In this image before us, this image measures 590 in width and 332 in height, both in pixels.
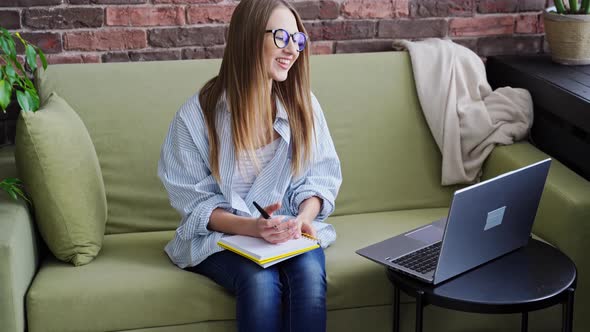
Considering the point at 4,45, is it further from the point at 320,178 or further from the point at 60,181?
the point at 320,178

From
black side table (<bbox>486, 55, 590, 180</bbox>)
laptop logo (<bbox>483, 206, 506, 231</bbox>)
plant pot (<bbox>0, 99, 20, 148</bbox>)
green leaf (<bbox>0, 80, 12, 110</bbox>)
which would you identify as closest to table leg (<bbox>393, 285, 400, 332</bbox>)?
laptop logo (<bbox>483, 206, 506, 231</bbox>)

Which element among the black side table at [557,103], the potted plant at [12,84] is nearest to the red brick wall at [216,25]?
the black side table at [557,103]

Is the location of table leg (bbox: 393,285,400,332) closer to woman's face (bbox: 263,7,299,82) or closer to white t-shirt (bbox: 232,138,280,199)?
white t-shirt (bbox: 232,138,280,199)

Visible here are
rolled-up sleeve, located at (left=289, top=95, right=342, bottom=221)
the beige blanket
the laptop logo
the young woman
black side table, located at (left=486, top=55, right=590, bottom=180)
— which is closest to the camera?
the laptop logo

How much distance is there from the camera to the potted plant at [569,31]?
2809mm

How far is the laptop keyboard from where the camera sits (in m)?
2.04

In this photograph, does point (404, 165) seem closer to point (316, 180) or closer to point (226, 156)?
point (316, 180)

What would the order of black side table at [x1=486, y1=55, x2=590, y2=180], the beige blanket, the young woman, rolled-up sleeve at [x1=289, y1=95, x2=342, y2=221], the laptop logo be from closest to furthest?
the laptop logo → the young woman → rolled-up sleeve at [x1=289, y1=95, x2=342, y2=221] → black side table at [x1=486, y1=55, x2=590, y2=180] → the beige blanket

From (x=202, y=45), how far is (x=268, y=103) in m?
0.70

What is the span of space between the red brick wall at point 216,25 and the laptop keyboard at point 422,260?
107 centimetres

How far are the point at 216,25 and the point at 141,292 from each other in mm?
1073

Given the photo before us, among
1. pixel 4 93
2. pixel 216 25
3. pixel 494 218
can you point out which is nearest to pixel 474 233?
pixel 494 218

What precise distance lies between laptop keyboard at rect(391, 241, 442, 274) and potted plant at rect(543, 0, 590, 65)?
1083 millimetres

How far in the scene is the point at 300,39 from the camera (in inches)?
86.9
